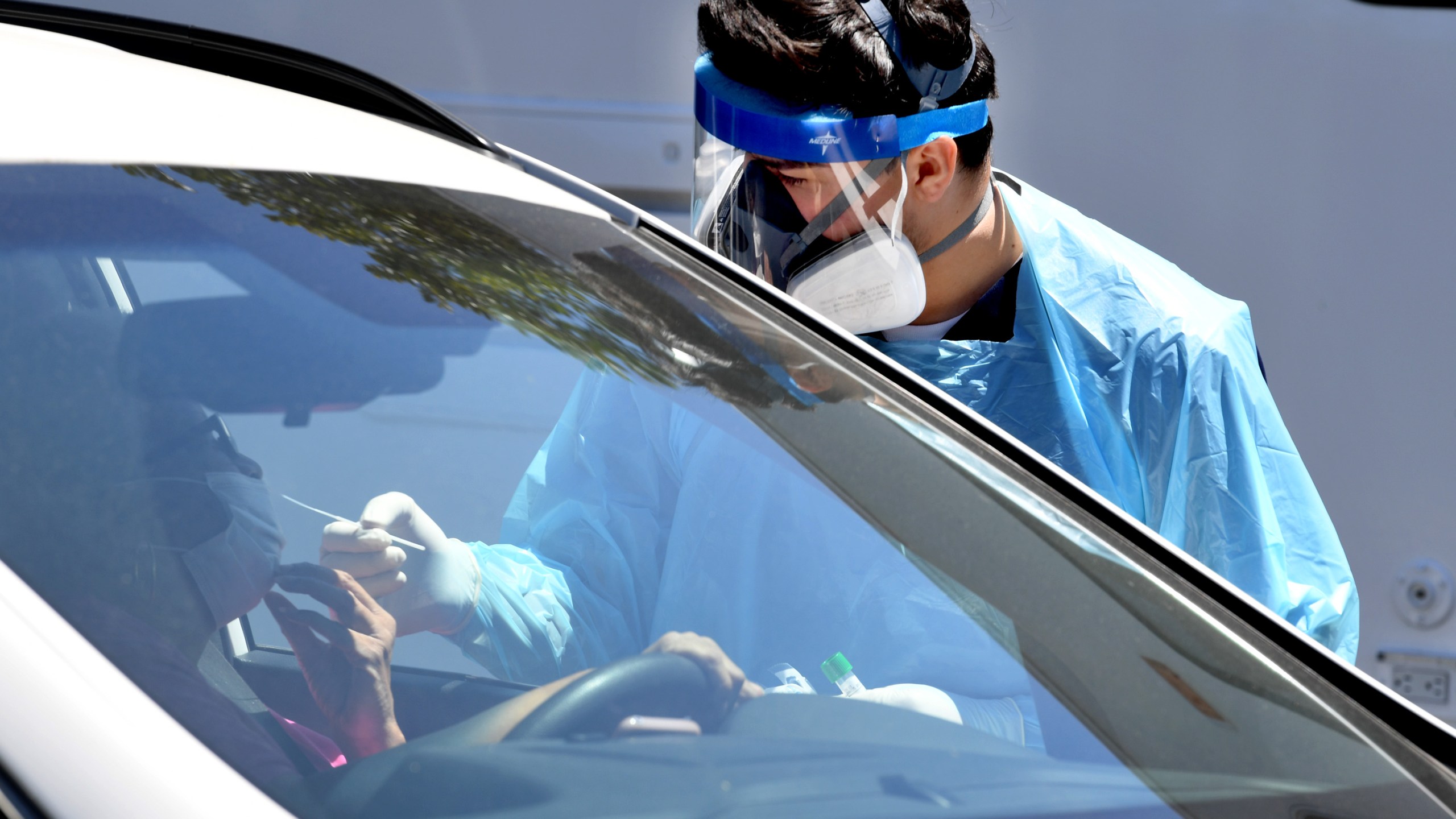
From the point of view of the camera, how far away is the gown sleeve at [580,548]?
1180 mm

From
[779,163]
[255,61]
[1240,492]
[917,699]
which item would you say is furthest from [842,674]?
[255,61]

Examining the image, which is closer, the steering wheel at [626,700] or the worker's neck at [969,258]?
the steering wheel at [626,700]

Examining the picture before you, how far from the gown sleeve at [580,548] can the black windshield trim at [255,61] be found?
37cm

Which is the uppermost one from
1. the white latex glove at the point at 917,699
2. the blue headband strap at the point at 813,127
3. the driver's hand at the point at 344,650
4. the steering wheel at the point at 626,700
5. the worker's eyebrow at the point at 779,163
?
the blue headband strap at the point at 813,127

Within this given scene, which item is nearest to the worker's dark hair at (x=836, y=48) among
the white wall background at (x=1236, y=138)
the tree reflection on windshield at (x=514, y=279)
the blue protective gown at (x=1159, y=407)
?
the blue protective gown at (x=1159, y=407)

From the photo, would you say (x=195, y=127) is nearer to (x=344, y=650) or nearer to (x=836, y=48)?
(x=344, y=650)

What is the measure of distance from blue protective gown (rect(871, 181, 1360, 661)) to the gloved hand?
0.82 m

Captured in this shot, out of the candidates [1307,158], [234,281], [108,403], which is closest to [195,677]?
[108,403]

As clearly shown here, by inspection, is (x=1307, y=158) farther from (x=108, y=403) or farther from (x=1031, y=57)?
(x=108, y=403)

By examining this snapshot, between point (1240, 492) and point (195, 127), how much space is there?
1365 millimetres

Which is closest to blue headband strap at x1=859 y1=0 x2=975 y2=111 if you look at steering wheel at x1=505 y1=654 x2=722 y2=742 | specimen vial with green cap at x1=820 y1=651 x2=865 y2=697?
specimen vial with green cap at x1=820 y1=651 x2=865 y2=697

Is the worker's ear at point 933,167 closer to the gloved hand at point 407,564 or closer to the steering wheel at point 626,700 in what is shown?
the gloved hand at point 407,564

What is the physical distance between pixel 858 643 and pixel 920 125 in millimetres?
844

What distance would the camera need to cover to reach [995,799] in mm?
777
